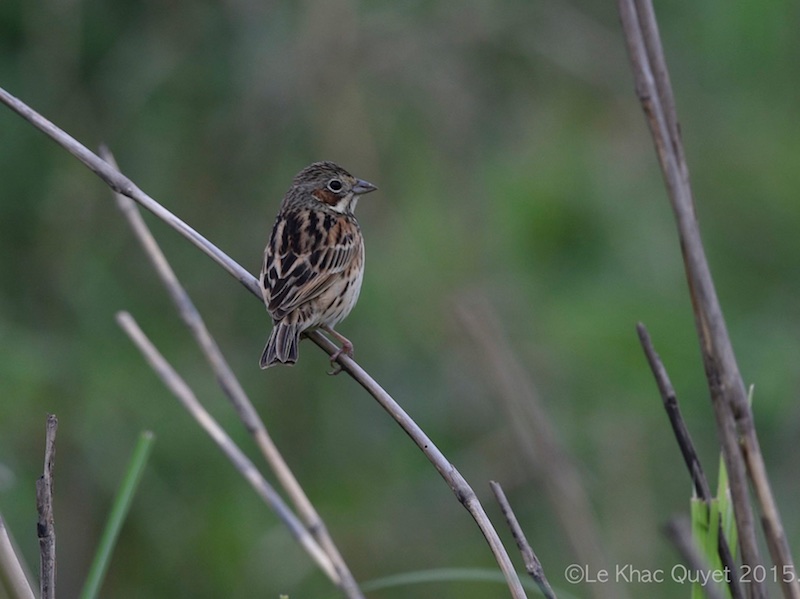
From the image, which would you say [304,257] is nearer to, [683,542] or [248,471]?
[248,471]

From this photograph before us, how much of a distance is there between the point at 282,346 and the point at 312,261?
486mm

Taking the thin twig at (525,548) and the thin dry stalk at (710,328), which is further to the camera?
the thin twig at (525,548)

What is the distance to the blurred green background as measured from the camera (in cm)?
509

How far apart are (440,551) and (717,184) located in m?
2.67

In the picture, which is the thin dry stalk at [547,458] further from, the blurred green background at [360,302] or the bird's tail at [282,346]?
the blurred green background at [360,302]

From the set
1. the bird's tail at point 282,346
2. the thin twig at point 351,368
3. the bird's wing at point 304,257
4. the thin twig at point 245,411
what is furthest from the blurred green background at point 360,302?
the thin twig at point 351,368

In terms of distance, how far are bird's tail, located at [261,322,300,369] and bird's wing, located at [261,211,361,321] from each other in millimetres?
44

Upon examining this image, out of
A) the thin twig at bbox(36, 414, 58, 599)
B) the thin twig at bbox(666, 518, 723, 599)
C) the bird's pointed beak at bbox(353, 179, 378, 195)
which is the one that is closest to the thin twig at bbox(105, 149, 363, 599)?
the thin twig at bbox(36, 414, 58, 599)

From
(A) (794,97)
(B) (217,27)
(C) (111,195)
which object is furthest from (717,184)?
(C) (111,195)

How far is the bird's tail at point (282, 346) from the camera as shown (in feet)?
11.1

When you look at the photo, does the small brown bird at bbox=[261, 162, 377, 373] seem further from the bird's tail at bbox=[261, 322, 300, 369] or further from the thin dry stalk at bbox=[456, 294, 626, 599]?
the thin dry stalk at bbox=[456, 294, 626, 599]

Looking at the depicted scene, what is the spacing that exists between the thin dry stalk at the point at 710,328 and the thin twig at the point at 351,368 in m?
0.45

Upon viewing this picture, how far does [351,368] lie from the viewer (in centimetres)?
266

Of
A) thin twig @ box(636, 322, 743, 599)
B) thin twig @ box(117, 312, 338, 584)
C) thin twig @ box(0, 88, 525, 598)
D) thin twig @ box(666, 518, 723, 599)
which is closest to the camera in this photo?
thin twig @ box(666, 518, 723, 599)
